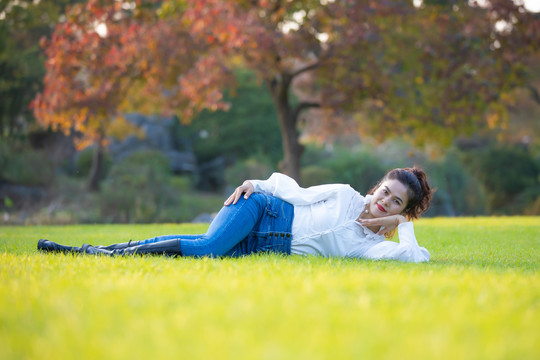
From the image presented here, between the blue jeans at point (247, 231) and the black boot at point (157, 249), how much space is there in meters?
0.05

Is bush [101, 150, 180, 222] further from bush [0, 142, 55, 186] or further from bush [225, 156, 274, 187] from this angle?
bush [225, 156, 274, 187]

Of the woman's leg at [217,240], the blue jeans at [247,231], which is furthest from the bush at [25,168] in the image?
the blue jeans at [247,231]

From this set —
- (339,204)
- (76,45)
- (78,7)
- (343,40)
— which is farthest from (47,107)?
(339,204)

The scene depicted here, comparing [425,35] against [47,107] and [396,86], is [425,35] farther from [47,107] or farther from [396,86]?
[47,107]

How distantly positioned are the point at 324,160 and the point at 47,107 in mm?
11244

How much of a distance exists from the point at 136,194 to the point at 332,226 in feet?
36.6

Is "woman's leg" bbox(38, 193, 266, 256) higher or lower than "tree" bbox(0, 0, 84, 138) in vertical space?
lower

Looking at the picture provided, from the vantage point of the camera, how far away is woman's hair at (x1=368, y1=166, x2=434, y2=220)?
15.1ft

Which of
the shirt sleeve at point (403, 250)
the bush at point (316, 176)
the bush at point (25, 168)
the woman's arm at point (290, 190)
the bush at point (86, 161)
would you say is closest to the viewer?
the shirt sleeve at point (403, 250)

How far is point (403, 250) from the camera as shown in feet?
14.3

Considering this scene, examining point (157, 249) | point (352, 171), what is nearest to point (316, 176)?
point (352, 171)

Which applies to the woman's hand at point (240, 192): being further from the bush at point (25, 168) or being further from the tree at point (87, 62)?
the bush at point (25, 168)

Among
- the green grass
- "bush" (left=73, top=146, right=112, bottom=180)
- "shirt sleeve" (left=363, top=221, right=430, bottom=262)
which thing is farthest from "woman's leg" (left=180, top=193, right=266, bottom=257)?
"bush" (left=73, top=146, right=112, bottom=180)

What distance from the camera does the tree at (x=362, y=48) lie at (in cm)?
1116
